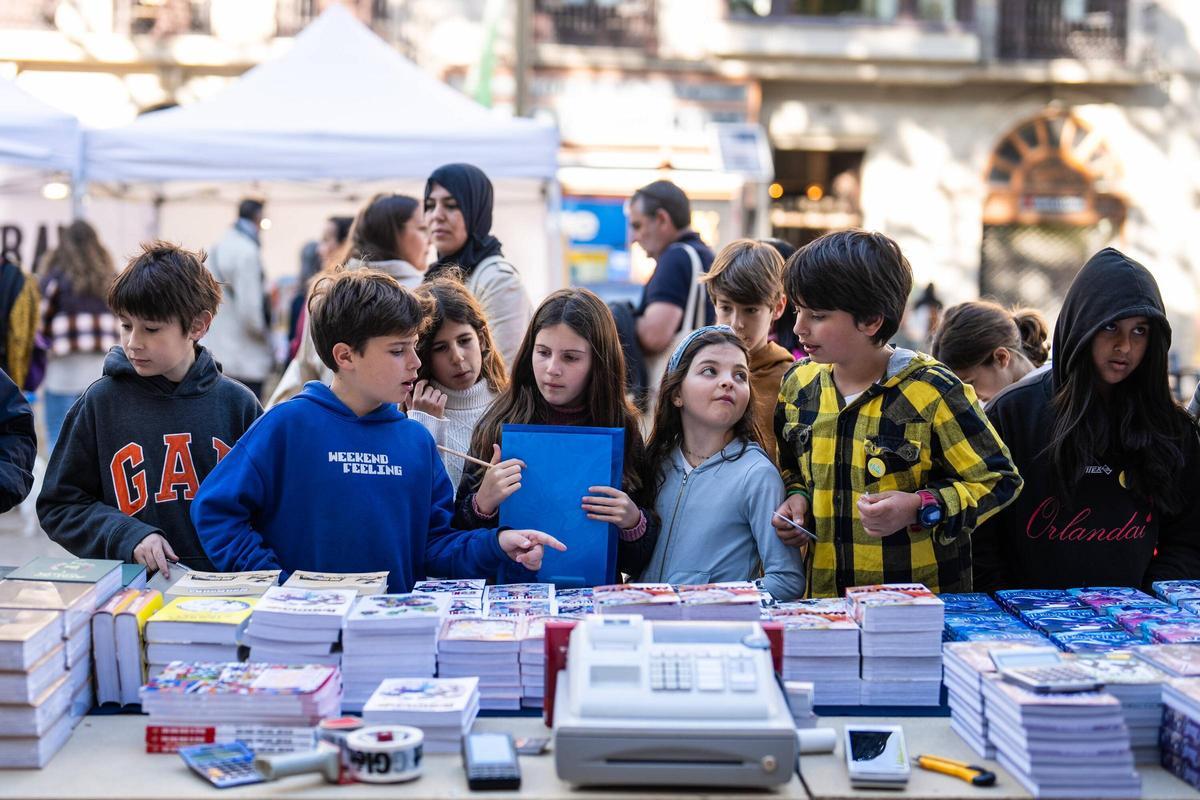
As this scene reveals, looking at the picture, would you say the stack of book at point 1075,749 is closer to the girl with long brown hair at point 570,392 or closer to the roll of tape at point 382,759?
the roll of tape at point 382,759

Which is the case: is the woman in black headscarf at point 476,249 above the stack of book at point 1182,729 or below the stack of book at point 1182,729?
above

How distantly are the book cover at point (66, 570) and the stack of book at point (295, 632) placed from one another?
15.3 inches

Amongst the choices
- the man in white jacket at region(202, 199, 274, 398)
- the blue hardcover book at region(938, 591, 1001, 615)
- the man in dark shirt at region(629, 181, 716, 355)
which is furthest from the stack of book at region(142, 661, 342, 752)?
the man in white jacket at region(202, 199, 274, 398)

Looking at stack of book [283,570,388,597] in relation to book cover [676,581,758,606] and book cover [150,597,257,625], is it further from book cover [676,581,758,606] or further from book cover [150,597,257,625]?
book cover [676,581,758,606]

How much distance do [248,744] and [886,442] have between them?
160cm

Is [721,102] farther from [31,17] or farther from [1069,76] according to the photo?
[31,17]

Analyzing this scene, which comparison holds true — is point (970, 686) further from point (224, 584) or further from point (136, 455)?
point (136, 455)

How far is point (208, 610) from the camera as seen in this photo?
248cm

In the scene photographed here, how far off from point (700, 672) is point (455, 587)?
839 mm

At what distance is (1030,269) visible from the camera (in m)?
16.9

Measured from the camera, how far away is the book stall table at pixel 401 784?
6.64 feet

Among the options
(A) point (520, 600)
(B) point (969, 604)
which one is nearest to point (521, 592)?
(A) point (520, 600)

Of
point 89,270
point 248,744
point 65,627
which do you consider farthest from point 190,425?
point 89,270

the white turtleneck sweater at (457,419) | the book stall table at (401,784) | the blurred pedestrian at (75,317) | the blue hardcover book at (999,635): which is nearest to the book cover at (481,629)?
the book stall table at (401,784)
